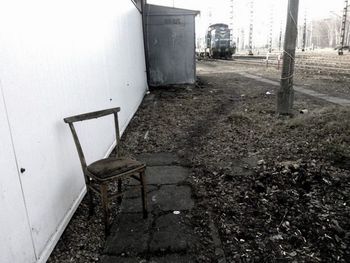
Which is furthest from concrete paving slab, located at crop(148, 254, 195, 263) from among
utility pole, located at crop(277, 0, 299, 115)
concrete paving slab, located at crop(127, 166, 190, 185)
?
utility pole, located at crop(277, 0, 299, 115)

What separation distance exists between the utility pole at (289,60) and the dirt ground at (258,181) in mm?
336

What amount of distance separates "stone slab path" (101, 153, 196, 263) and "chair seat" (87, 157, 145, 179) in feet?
1.86

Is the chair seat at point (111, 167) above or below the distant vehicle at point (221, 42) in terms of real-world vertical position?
below

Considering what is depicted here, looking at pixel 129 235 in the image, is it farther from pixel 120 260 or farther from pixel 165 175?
pixel 165 175

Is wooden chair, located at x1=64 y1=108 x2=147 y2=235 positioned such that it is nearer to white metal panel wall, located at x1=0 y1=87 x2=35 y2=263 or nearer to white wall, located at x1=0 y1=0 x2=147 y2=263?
white wall, located at x1=0 y1=0 x2=147 y2=263

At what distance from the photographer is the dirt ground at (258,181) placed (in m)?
2.54

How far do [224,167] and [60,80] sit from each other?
2.39 meters

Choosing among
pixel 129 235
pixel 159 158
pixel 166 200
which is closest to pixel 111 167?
pixel 129 235

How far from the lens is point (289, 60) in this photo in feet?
20.9

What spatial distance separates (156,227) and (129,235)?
259mm

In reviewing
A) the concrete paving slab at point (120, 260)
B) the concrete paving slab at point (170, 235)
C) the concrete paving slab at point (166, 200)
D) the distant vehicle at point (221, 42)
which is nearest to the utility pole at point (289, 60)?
the concrete paving slab at point (166, 200)

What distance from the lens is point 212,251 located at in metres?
2.48

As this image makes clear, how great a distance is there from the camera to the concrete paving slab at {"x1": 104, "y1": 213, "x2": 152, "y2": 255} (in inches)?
99.0

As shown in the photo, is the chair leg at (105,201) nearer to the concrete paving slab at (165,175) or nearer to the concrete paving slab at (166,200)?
the concrete paving slab at (166,200)
